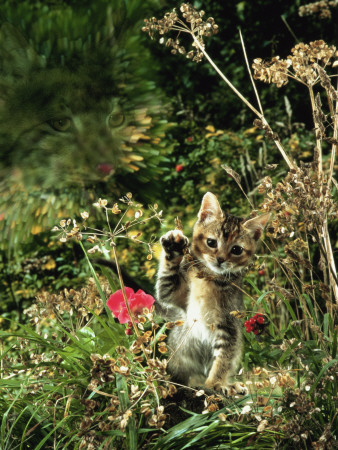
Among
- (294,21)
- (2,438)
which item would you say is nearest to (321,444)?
(2,438)

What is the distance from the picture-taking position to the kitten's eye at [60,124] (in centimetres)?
526

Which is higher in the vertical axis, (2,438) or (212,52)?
(212,52)

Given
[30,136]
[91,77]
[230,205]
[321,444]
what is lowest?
[230,205]

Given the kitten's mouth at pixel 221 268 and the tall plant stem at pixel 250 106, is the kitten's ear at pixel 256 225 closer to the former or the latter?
the kitten's mouth at pixel 221 268

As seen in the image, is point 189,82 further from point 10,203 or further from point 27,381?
point 27,381

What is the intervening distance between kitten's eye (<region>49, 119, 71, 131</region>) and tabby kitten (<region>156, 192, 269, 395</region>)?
246 centimetres

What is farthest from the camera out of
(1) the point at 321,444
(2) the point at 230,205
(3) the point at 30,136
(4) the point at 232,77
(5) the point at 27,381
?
(4) the point at 232,77

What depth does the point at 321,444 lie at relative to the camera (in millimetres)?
2248

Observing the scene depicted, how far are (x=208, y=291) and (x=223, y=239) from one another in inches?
10.9

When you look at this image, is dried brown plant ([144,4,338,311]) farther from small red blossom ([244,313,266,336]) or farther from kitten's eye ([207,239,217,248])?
small red blossom ([244,313,266,336])

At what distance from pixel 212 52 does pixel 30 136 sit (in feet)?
10.1

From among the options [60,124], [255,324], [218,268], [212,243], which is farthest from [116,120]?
[255,324]

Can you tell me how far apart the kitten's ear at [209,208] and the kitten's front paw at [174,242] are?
1.02 ft

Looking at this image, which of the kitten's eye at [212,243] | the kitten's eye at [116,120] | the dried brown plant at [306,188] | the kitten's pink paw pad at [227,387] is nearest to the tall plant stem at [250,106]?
the dried brown plant at [306,188]
